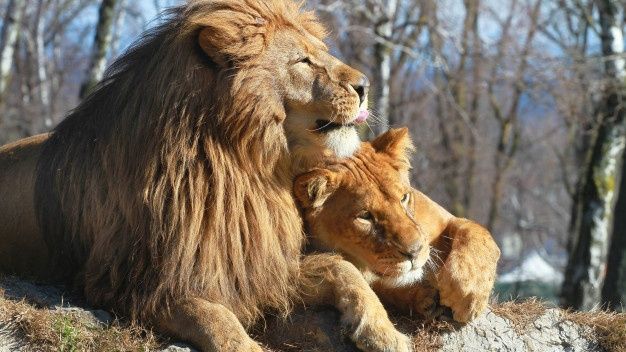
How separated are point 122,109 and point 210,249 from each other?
2.80 feet

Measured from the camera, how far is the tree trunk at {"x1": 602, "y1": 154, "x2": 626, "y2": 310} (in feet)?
37.3

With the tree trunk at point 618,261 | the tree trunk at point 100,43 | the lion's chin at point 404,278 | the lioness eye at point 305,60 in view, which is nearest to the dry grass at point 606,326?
the lion's chin at point 404,278

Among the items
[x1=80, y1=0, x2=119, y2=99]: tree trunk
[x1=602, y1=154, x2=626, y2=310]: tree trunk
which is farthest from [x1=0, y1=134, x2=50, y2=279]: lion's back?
[x1=602, y1=154, x2=626, y2=310]: tree trunk

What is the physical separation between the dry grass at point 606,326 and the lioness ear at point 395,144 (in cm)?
135

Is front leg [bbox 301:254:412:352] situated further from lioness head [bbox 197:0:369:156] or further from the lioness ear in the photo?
the lioness ear

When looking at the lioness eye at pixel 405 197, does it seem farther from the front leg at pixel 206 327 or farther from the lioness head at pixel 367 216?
the front leg at pixel 206 327

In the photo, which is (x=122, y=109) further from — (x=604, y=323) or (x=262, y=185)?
(x=604, y=323)

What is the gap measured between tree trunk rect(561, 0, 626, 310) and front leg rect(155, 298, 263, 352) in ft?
27.6

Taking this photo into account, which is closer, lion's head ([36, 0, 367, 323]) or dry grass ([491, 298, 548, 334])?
lion's head ([36, 0, 367, 323])

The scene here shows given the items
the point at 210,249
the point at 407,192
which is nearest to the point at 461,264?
the point at 407,192

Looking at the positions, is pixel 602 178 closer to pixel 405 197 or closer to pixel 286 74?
pixel 405 197

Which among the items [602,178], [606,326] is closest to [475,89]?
[602,178]

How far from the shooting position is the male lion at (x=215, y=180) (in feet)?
14.8

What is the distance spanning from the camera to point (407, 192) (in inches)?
196
